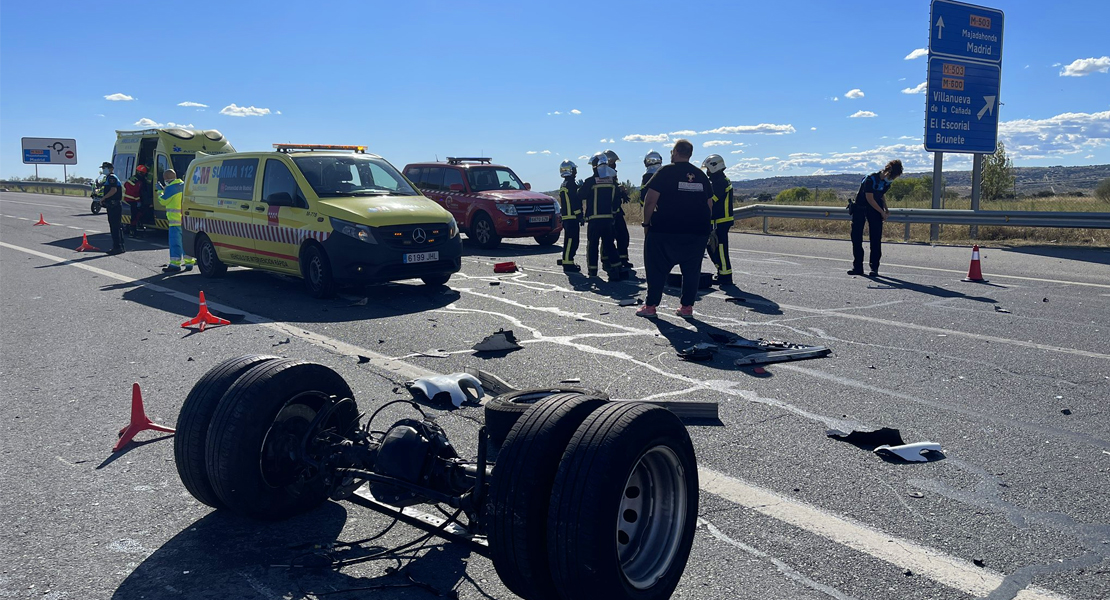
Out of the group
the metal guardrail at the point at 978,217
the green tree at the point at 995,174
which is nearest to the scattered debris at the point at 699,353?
the metal guardrail at the point at 978,217

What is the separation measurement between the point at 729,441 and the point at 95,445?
3.78 m

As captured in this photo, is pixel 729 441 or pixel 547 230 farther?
pixel 547 230

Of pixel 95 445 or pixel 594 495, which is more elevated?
pixel 594 495

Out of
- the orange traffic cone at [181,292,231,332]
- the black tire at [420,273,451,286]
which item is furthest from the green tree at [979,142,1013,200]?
the orange traffic cone at [181,292,231,332]

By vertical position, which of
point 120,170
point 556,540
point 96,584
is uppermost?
point 120,170

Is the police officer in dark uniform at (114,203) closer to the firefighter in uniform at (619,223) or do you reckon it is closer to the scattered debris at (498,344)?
the firefighter in uniform at (619,223)

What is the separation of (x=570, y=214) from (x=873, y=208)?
478 cm

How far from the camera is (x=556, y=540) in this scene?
8.96ft

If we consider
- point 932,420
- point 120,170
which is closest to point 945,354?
point 932,420

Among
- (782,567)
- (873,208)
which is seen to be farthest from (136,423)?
(873,208)

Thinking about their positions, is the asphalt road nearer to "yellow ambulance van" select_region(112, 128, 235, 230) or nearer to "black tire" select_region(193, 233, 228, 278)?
"black tire" select_region(193, 233, 228, 278)

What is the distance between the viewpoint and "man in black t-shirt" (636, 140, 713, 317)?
9.05 metres

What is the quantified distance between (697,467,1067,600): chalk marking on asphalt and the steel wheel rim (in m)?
Result: 0.88

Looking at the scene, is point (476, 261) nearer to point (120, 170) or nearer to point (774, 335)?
point (774, 335)
